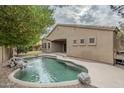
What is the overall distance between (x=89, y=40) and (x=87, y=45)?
348 mm

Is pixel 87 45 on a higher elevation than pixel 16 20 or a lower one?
lower

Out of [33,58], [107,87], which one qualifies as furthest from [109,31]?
[33,58]

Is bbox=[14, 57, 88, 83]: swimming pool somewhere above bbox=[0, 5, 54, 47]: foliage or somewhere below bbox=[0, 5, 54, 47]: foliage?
below

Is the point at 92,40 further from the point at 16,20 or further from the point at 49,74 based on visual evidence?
the point at 16,20

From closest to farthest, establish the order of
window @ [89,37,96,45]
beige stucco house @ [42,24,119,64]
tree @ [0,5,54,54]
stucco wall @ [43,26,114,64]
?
tree @ [0,5,54,54] < beige stucco house @ [42,24,119,64] < stucco wall @ [43,26,114,64] < window @ [89,37,96,45]

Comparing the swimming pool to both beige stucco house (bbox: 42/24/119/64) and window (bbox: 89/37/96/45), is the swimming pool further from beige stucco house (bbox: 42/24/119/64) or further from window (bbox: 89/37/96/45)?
window (bbox: 89/37/96/45)

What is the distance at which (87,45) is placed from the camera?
13.0 m

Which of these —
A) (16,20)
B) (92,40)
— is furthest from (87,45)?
(16,20)

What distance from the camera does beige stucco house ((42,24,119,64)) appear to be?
1102 cm

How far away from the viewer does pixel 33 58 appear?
15.2 meters

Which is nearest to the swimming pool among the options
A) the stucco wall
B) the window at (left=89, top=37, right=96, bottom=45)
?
the stucco wall

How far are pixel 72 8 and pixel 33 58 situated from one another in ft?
25.4

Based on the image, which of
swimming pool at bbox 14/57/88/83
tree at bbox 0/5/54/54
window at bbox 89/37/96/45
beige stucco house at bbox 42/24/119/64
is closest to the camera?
tree at bbox 0/5/54/54
